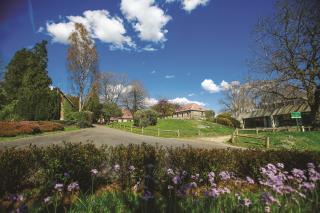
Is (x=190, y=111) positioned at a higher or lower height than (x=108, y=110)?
higher

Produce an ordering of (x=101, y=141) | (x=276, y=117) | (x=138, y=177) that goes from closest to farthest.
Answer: (x=138, y=177) → (x=101, y=141) → (x=276, y=117)

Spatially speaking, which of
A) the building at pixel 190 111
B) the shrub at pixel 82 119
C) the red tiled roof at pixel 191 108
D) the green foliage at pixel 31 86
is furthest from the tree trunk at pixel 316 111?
the red tiled roof at pixel 191 108

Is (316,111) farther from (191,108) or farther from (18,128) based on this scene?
(191,108)

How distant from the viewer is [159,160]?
17.4 ft

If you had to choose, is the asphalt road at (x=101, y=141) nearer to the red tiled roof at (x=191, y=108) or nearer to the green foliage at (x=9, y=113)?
the green foliage at (x=9, y=113)

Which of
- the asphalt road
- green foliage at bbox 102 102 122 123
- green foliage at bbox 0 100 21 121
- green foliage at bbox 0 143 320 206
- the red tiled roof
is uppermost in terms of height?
Answer: the red tiled roof

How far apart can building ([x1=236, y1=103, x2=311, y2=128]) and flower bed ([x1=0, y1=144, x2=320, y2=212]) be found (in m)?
35.6

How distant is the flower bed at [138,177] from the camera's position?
145 inches

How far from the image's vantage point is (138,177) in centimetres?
505

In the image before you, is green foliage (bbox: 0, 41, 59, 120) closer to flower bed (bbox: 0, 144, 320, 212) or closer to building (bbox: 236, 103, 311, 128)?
flower bed (bbox: 0, 144, 320, 212)

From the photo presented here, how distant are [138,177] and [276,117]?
160ft

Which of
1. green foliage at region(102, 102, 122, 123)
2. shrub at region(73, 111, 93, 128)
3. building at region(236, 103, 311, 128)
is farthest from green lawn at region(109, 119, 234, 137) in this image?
green foliage at region(102, 102, 122, 123)

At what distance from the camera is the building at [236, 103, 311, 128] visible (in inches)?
1537

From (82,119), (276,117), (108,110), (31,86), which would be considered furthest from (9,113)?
(276,117)
